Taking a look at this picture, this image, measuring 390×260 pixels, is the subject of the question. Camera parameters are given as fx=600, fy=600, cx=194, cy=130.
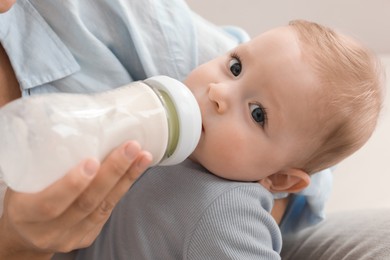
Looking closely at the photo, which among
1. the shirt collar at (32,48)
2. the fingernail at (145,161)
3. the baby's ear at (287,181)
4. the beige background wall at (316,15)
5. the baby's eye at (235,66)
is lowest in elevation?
the beige background wall at (316,15)

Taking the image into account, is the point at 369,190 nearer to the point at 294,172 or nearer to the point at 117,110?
the point at 294,172

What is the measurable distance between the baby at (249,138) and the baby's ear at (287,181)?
0.02 meters

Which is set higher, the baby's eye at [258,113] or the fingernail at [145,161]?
the fingernail at [145,161]

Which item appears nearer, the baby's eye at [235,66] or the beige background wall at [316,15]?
the baby's eye at [235,66]

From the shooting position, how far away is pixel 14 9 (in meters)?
0.88

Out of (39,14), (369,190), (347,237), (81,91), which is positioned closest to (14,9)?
(39,14)

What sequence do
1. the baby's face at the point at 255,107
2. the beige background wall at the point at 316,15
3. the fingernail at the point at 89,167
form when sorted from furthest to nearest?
the beige background wall at the point at 316,15 → the baby's face at the point at 255,107 → the fingernail at the point at 89,167

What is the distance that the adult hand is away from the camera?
21.8 inches

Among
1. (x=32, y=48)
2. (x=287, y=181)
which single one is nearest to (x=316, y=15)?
(x=287, y=181)

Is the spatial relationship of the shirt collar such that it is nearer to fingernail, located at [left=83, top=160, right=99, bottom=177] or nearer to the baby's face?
the baby's face

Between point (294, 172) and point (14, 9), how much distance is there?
0.47 meters

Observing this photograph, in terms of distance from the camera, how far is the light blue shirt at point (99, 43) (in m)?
0.87

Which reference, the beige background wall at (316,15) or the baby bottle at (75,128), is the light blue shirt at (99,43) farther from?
the beige background wall at (316,15)

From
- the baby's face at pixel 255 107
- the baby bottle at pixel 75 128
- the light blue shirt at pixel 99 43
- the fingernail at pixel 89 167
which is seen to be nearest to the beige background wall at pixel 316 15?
the light blue shirt at pixel 99 43
